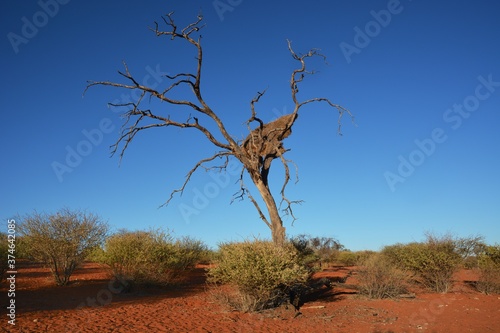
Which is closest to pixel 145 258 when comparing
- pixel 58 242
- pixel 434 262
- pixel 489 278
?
pixel 58 242

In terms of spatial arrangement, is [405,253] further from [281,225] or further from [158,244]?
[158,244]

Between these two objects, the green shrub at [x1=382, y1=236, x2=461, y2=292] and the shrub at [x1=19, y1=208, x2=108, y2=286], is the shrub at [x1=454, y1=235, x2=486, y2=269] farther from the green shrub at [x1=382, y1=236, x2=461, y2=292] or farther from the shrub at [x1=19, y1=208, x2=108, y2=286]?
the shrub at [x1=19, y1=208, x2=108, y2=286]

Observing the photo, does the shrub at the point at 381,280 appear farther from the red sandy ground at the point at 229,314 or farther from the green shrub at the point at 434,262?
the green shrub at the point at 434,262

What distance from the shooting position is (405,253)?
49.1 feet

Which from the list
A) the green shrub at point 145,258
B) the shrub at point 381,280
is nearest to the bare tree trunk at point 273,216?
the shrub at point 381,280

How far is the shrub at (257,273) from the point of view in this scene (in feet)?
32.1

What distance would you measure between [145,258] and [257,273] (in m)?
7.14

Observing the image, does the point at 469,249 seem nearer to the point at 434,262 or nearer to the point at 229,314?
the point at 434,262

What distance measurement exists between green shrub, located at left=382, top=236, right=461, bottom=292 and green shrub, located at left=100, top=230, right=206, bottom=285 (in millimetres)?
10320

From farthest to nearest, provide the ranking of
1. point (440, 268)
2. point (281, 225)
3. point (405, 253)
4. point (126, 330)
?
point (405, 253) < point (440, 268) < point (281, 225) < point (126, 330)

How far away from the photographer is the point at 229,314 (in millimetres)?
9859

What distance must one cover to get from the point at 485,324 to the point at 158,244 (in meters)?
12.7

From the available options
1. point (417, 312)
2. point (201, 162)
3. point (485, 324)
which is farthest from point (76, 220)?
point (485, 324)

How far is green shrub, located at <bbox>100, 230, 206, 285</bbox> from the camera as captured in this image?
1480cm
